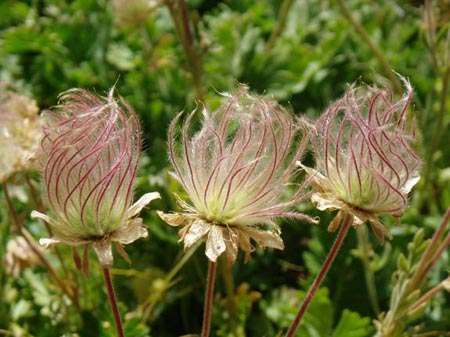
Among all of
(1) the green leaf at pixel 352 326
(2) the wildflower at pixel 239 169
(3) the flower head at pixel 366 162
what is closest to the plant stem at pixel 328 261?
(3) the flower head at pixel 366 162

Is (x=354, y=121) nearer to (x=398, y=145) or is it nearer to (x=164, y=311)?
(x=398, y=145)

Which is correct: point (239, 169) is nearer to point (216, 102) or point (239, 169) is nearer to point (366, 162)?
point (366, 162)

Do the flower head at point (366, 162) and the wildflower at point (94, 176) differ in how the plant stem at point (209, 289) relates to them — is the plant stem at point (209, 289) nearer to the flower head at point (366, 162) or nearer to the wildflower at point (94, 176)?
the wildflower at point (94, 176)

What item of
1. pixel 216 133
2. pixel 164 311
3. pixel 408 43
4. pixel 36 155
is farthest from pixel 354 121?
pixel 408 43

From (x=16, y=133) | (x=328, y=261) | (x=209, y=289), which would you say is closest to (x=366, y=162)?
(x=328, y=261)

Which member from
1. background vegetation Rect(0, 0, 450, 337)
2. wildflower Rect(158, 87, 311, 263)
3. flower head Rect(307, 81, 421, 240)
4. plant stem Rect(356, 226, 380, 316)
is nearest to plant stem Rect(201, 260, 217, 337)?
wildflower Rect(158, 87, 311, 263)

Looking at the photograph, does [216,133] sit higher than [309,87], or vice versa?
[216,133]

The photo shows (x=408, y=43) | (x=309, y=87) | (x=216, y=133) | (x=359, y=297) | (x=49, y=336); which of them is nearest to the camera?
(x=216, y=133)
